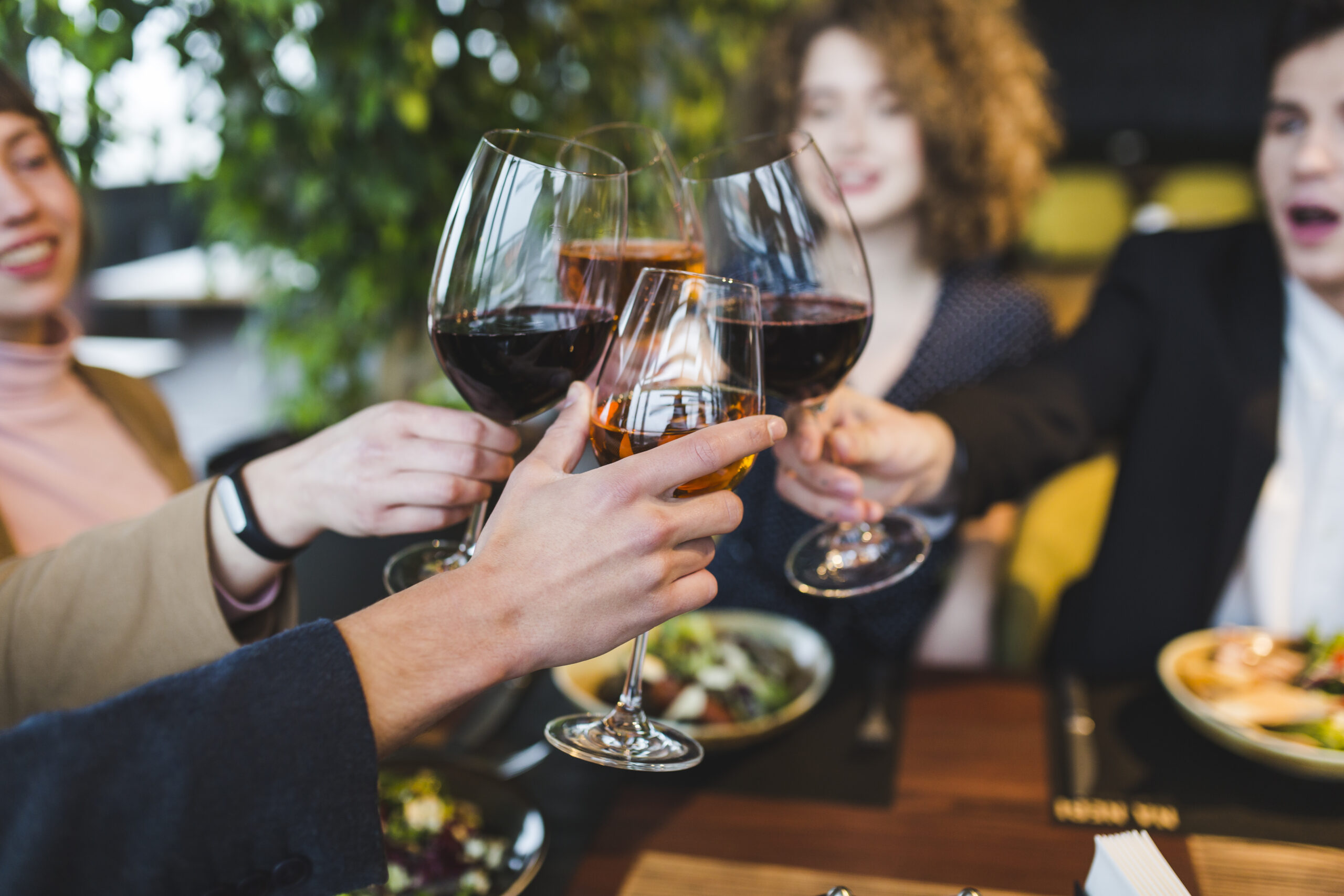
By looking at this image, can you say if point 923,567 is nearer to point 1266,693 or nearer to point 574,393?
point 1266,693

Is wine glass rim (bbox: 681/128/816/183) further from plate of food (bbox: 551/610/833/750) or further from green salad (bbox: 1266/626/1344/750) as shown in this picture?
green salad (bbox: 1266/626/1344/750)

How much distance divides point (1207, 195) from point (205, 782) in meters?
6.46

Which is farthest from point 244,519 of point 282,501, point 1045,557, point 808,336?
point 1045,557

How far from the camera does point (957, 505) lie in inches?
50.8

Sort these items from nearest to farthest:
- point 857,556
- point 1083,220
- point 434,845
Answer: point 434,845
point 857,556
point 1083,220

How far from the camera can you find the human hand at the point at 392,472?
→ 0.79m

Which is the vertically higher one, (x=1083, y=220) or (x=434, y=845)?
(x=1083, y=220)

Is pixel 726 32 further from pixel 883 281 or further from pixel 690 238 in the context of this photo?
pixel 690 238

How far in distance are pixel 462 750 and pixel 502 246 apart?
0.68 meters

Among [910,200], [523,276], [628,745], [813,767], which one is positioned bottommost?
[813,767]

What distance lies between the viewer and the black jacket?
4.81ft

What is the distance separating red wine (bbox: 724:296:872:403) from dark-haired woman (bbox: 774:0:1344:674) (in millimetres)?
439

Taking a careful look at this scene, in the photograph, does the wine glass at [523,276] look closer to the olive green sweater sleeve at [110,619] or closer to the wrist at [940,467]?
the olive green sweater sleeve at [110,619]

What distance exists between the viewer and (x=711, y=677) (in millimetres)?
1235
